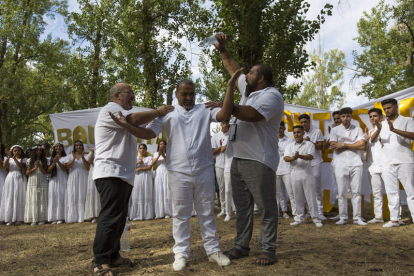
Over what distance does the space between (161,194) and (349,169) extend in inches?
185

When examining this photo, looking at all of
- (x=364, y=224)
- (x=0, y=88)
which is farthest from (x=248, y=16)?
(x=0, y=88)

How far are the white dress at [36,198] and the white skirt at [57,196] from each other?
0.19m

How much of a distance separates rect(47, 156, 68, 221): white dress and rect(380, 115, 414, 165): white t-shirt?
7447 millimetres

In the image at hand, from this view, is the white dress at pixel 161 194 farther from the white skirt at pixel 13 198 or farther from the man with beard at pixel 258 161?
the man with beard at pixel 258 161

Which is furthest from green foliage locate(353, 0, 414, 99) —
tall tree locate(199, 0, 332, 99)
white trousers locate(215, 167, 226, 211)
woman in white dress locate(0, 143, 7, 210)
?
woman in white dress locate(0, 143, 7, 210)

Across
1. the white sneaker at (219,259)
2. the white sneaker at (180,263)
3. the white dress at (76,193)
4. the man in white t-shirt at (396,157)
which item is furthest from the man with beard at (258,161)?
the white dress at (76,193)

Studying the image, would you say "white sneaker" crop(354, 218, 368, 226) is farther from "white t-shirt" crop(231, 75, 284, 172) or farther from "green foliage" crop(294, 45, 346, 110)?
"green foliage" crop(294, 45, 346, 110)

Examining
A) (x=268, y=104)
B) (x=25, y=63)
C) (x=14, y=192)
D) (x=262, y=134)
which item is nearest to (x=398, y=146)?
(x=262, y=134)

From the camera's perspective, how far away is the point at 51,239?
6234 millimetres

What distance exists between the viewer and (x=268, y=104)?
3.82m

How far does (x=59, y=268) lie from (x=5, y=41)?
1818cm

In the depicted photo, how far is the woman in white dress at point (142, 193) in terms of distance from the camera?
888 cm

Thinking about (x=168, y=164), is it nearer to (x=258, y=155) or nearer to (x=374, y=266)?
(x=258, y=155)

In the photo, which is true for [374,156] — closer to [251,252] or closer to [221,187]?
[221,187]
